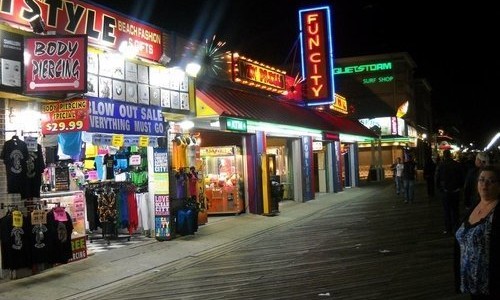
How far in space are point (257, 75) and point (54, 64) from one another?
37.9ft

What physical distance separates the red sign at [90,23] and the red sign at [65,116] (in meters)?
1.40

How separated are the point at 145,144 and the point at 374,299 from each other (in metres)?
7.35

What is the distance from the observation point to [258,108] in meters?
19.4

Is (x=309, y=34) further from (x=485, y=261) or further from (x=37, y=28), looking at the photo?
(x=485, y=261)

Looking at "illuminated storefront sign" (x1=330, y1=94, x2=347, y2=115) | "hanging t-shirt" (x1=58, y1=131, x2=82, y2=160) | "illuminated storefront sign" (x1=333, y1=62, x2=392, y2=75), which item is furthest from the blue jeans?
"illuminated storefront sign" (x1=333, y1=62, x2=392, y2=75)

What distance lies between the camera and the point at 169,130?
1455 cm

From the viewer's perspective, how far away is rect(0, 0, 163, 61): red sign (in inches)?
395

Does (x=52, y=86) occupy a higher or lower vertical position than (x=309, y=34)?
lower

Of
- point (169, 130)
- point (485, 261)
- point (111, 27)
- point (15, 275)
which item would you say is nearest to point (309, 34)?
point (169, 130)

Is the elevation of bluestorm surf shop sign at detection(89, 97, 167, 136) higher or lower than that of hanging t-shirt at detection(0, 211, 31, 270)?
higher

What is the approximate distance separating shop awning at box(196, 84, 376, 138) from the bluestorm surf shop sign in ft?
8.48

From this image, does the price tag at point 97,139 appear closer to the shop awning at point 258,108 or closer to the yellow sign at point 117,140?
the yellow sign at point 117,140

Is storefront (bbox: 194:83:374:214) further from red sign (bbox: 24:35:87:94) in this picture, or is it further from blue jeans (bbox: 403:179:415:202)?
red sign (bbox: 24:35:87:94)

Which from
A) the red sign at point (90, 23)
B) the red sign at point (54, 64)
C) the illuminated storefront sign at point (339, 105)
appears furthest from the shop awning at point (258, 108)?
the red sign at point (54, 64)
